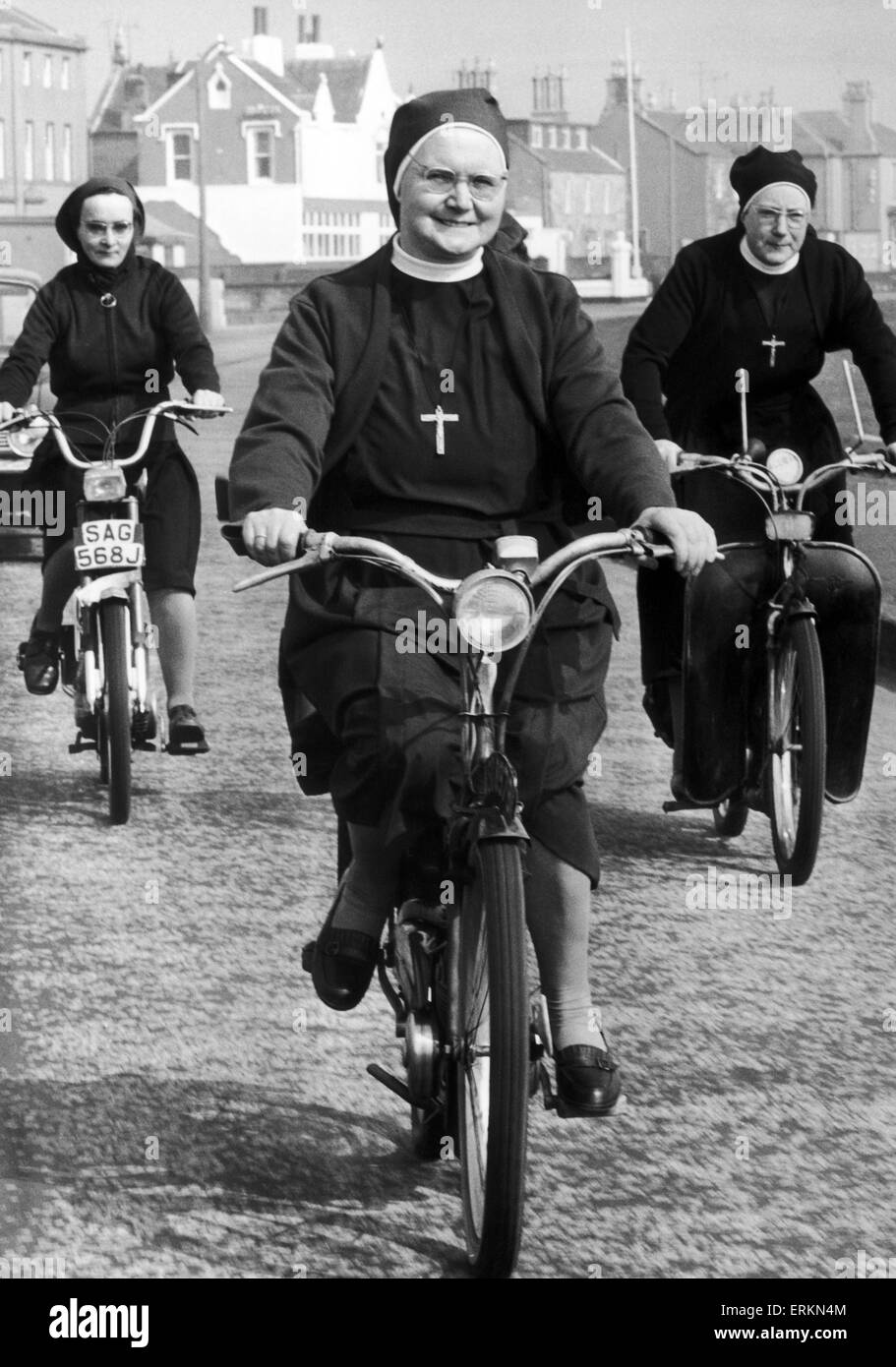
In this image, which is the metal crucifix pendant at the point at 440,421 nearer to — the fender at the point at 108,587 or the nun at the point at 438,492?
the nun at the point at 438,492

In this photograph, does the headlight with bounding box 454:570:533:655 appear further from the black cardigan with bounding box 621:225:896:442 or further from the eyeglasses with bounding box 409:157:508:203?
the black cardigan with bounding box 621:225:896:442

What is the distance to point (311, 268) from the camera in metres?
69.4

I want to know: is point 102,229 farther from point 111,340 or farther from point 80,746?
point 80,746

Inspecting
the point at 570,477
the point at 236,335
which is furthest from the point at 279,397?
the point at 236,335

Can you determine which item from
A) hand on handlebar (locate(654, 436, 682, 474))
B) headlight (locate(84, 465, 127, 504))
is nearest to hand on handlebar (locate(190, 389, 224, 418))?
headlight (locate(84, 465, 127, 504))

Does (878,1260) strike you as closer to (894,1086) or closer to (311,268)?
(894,1086)

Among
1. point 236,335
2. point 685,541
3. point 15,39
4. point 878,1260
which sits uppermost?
point 15,39

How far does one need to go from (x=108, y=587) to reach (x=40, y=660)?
0.73m

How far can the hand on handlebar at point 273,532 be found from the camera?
3930 millimetres

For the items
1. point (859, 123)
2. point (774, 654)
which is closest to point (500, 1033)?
point (774, 654)

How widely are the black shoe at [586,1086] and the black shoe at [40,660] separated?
4442 mm

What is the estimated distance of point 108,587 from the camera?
7742 mm
